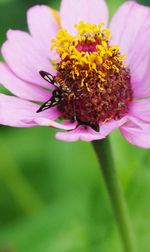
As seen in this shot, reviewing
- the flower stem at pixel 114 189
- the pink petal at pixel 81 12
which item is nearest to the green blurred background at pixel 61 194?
the flower stem at pixel 114 189

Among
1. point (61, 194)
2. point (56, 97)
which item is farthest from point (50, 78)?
point (61, 194)

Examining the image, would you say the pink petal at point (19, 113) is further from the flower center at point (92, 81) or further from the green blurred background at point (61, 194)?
the green blurred background at point (61, 194)

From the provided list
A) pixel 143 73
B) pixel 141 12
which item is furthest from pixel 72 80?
pixel 141 12

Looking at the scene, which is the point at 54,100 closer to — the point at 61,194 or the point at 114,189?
the point at 114,189

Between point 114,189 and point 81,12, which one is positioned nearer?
point 114,189

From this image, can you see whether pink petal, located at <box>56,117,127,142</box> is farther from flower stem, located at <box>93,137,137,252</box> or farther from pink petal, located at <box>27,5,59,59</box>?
pink petal, located at <box>27,5,59,59</box>

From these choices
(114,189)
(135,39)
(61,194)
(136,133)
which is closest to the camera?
(136,133)
